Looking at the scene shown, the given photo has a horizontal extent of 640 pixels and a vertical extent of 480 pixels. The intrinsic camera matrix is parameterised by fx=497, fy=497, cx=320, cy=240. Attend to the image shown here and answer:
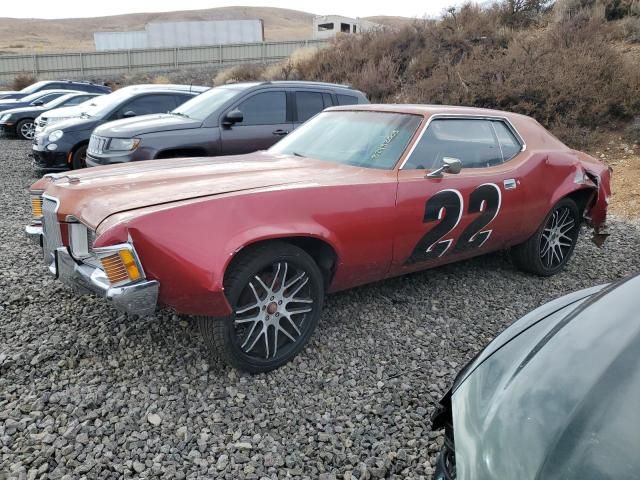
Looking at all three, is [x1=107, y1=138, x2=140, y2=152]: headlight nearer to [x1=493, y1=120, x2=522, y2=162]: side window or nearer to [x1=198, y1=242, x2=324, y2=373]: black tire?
[x1=198, y1=242, x2=324, y2=373]: black tire

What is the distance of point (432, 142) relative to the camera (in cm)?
368

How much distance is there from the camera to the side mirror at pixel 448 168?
3348 millimetres

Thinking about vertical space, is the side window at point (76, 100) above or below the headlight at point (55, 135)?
above

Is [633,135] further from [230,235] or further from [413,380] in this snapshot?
[230,235]

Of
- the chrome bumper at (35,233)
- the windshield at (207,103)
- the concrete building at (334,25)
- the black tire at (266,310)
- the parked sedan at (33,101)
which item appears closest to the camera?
the black tire at (266,310)

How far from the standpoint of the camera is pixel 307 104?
686 centimetres

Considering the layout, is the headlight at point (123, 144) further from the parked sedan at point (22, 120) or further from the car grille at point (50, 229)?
the parked sedan at point (22, 120)

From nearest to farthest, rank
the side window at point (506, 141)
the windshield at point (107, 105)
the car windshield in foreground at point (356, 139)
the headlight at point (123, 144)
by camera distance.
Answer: the car windshield in foreground at point (356, 139), the side window at point (506, 141), the headlight at point (123, 144), the windshield at point (107, 105)

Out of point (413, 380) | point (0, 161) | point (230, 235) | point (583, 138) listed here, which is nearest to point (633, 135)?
point (583, 138)

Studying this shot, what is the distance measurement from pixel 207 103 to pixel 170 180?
3923mm

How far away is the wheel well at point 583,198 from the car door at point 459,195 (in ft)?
2.95

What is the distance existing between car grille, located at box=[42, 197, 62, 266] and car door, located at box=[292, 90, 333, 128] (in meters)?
4.13

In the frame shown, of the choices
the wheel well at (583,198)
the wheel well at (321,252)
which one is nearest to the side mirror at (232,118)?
the wheel well at (321,252)

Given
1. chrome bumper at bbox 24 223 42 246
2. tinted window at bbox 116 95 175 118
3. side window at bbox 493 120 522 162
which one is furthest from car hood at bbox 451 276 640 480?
tinted window at bbox 116 95 175 118
